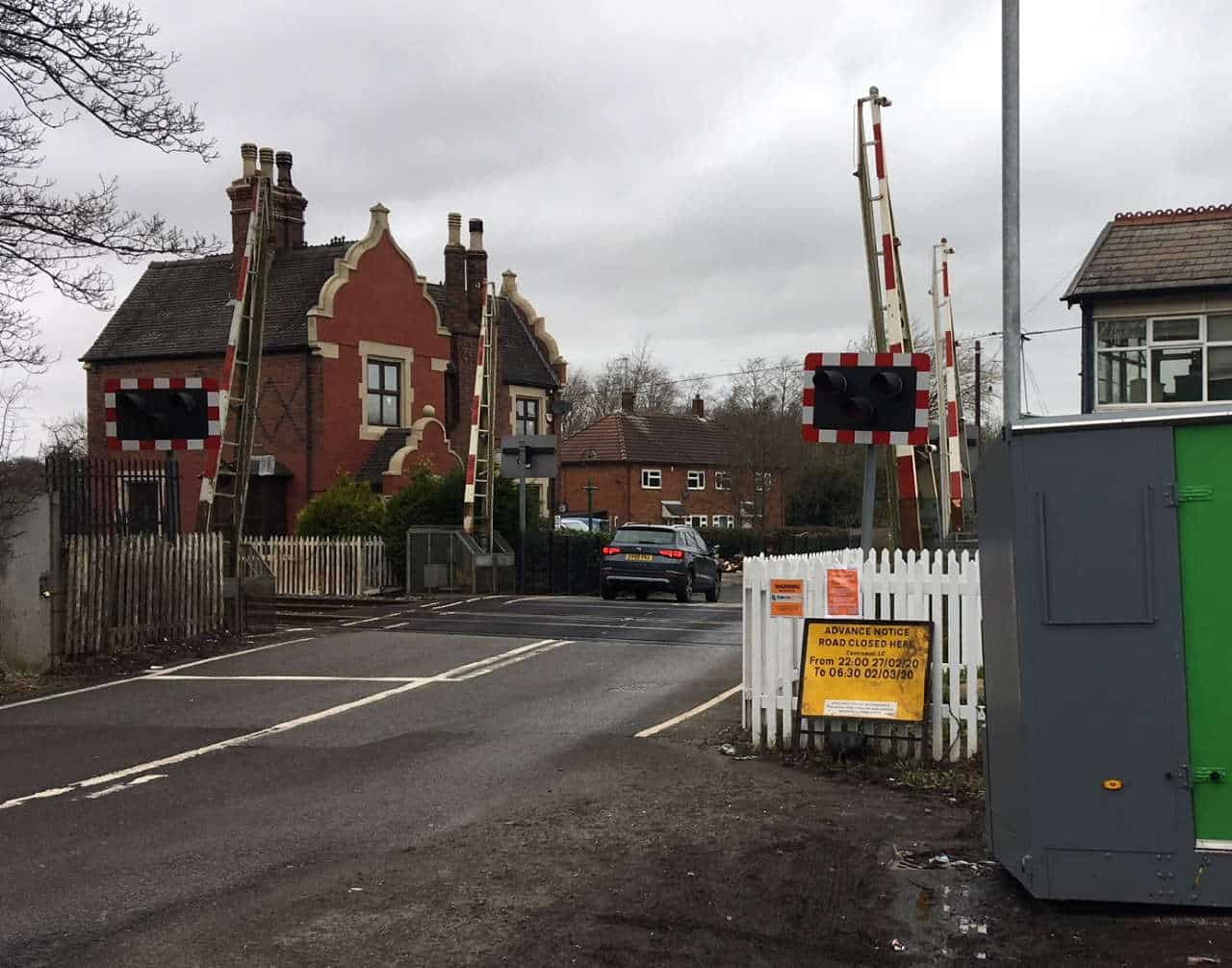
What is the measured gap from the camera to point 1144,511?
6.14m

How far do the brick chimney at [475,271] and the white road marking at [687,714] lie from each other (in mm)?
31427

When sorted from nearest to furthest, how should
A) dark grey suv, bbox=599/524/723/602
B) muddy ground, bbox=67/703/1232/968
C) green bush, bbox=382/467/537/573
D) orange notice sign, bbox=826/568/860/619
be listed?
muddy ground, bbox=67/703/1232/968, orange notice sign, bbox=826/568/860/619, dark grey suv, bbox=599/524/723/602, green bush, bbox=382/467/537/573

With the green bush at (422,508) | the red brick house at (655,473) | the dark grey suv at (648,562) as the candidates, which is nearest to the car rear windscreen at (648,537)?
the dark grey suv at (648,562)

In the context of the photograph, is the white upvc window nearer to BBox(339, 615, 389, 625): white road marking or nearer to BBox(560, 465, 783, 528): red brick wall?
BBox(339, 615, 389, 625): white road marking

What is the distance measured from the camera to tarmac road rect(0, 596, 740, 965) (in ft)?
21.4

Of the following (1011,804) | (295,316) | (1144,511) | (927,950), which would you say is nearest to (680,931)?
(927,950)

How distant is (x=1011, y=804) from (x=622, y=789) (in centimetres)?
307

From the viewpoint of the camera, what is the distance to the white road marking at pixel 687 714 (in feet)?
37.1

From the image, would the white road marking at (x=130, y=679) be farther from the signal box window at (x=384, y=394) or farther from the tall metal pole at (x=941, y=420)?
the signal box window at (x=384, y=394)

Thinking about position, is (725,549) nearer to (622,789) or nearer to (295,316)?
(295,316)

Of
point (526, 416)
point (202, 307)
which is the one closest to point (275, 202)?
point (202, 307)

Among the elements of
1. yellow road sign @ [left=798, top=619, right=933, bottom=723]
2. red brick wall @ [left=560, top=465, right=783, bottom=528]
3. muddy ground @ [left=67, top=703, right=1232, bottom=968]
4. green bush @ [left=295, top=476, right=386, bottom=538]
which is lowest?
muddy ground @ [left=67, top=703, right=1232, bottom=968]

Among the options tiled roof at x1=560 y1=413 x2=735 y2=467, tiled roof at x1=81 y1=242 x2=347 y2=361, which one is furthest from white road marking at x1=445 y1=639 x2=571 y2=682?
tiled roof at x1=560 y1=413 x2=735 y2=467

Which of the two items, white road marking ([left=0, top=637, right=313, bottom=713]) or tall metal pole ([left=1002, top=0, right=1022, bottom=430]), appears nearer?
white road marking ([left=0, top=637, right=313, bottom=713])
